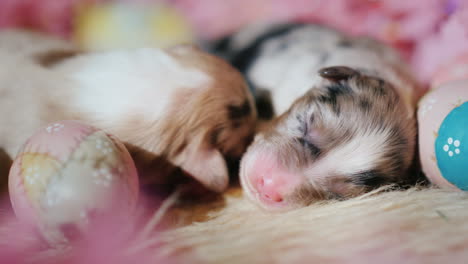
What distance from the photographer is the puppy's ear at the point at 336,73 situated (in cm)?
165

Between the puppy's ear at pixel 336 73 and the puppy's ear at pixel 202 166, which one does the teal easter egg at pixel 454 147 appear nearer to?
the puppy's ear at pixel 336 73

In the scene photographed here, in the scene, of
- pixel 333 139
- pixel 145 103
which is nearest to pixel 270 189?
pixel 333 139

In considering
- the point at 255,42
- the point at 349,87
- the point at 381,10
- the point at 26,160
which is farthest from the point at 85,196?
the point at 381,10

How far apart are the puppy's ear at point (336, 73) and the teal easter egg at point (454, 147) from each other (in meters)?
0.44

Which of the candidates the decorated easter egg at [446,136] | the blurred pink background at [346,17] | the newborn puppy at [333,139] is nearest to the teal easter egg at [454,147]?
the decorated easter egg at [446,136]

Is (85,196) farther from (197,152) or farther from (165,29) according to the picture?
(165,29)

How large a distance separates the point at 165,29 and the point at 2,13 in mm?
1025

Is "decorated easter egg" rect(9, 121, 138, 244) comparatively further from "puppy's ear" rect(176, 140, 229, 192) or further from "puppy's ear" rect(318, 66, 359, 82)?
"puppy's ear" rect(318, 66, 359, 82)

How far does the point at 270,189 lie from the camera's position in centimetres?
138

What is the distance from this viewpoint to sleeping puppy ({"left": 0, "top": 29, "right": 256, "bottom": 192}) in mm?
1514

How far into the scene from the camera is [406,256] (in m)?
0.94

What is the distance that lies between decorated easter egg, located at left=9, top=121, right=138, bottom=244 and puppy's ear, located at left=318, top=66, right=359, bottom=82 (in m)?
0.86

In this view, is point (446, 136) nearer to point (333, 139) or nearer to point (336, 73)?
point (333, 139)

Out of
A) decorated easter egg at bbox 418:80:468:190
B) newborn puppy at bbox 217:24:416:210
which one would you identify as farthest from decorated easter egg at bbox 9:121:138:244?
decorated easter egg at bbox 418:80:468:190
